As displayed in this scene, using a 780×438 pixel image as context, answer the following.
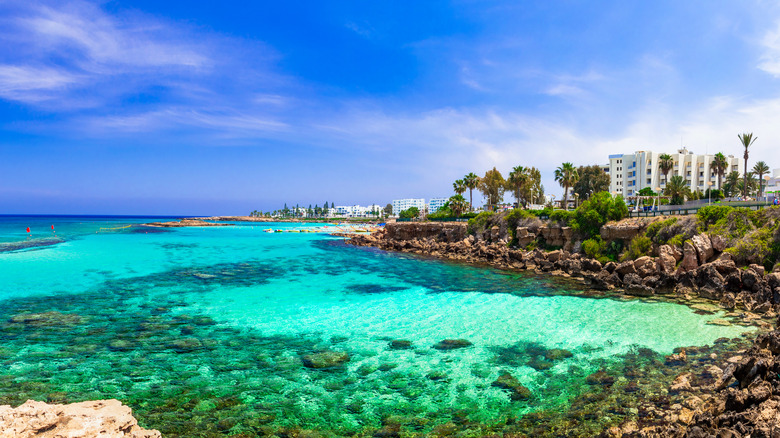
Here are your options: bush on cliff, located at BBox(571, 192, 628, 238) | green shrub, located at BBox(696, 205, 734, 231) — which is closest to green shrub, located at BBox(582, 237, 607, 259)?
bush on cliff, located at BBox(571, 192, 628, 238)

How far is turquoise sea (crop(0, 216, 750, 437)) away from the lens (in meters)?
10.1

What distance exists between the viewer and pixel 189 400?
1072 cm

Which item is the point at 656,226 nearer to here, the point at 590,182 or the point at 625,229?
the point at 625,229

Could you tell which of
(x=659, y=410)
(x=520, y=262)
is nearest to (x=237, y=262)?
(x=520, y=262)

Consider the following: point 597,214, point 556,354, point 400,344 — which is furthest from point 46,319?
point 597,214

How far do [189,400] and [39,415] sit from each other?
391 cm

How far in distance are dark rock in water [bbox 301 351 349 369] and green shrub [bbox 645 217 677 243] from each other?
29125 mm

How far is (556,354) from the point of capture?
47.9ft

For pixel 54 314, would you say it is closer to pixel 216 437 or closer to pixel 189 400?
pixel 189 400

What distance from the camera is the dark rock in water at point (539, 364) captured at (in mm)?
13298

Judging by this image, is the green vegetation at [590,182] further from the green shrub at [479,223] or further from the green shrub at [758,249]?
the green shrub at [758,249]

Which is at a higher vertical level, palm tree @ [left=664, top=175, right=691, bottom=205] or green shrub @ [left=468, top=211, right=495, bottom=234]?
palm tree @ [left=664, top=175, right=691, bottom=205]

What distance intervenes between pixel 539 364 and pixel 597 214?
1124 inches

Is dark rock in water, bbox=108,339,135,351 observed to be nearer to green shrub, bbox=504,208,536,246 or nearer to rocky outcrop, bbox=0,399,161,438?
rocky outcrop, bbox=0,399,161,438
